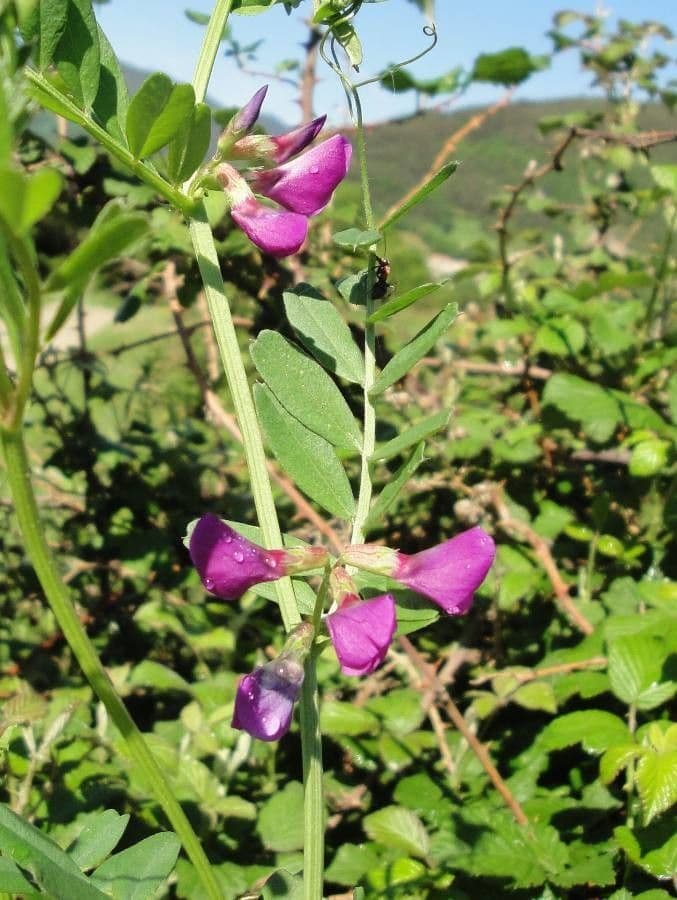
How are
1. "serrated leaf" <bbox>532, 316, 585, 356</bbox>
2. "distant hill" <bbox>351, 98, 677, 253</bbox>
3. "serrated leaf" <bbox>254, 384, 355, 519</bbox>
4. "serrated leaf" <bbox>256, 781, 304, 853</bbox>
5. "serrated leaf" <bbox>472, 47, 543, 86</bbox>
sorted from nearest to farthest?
"serrated leaf" <bbox>254, 384, 355, 519</bbox>
"serrated leaf" <bbox>256, 781, 304, 853</bbox>
"serrated leaf" <bbox>532, 316, 585, 356</bbox>
"serrated leaf" <bbox>472, 47, 543, 86</bbox>
"distant hill" <bbox>351, 98, 677, 253</bbox>

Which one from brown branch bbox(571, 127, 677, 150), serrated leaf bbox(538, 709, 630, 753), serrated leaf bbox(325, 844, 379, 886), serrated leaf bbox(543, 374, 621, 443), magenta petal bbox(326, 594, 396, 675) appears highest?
brown branch bbox(571, 127, 677, 150)

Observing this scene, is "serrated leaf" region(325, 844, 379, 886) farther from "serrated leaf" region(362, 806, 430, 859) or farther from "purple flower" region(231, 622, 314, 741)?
"purple flower" region(231, 622, 314, 741)

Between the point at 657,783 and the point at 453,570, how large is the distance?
430 millimetres

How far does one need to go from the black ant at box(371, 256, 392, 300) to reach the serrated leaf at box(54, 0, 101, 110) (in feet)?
0.67

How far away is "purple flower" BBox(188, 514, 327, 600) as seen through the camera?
0.47m

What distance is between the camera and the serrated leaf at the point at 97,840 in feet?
1.80

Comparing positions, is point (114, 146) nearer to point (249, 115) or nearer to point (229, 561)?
point (249, 115)

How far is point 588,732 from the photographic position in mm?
922

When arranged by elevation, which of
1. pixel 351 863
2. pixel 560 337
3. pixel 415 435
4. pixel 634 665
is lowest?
pixel 351 863

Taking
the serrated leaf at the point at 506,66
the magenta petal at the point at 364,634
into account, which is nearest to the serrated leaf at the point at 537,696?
the magenta petal at the point at 364,634

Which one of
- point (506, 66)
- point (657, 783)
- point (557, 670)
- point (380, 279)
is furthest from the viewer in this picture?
point (506, 66)

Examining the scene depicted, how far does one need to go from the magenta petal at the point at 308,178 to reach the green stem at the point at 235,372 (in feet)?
0.17

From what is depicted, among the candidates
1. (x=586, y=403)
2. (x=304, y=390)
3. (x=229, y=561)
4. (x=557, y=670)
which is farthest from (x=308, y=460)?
(x=586, y=403)

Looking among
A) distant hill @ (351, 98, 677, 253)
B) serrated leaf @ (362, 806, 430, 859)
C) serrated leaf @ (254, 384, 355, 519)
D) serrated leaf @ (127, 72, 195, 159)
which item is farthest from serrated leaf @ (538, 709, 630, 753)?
distant hill @ (351, 98, 677, 253)
